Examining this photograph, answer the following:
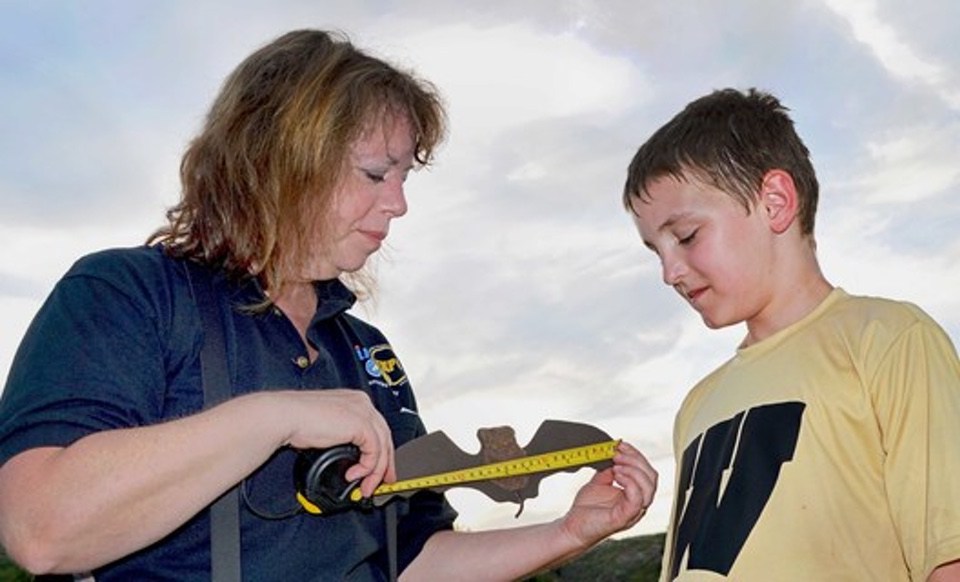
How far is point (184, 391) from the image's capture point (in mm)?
3771

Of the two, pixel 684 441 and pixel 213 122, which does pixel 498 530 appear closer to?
pixel 684 441

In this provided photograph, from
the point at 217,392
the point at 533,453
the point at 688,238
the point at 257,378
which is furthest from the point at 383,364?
the point at 688,238

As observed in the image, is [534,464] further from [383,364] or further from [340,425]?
[340,425]

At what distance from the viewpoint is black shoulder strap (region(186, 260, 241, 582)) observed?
144 inches

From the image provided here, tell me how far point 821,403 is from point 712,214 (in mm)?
794

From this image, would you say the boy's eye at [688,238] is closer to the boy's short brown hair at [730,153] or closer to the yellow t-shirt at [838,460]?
the boy's short brown hair at [730,153]

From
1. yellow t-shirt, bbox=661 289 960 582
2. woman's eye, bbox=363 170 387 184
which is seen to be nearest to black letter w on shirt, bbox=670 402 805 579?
yellow t-shirt, bbox=661 289 960 582

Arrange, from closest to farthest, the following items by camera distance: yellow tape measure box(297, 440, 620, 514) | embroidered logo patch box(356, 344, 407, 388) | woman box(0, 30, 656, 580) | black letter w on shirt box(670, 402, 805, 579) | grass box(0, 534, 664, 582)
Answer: woman box(0, 30, 656, 580) → black letter w on shirt box(670, 402, 805, 579) → yellow tape measure box(297, 440, 620, 514) → embroidered logo patch box(356, 344, 407, 388) → grass box(0, 534, 664, 582)

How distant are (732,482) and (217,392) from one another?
64.9 inches

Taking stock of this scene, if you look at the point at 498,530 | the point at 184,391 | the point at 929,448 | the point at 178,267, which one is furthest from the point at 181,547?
the point at 929,448

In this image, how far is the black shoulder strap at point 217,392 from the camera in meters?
3.66

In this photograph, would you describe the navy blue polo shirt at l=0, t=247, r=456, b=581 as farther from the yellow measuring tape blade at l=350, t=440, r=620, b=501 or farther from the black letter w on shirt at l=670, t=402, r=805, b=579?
the black letter w on shirt at l=670, t=402, r=805, b=579

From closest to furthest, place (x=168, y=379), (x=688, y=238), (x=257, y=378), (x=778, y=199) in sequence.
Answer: (x=168, y=379) < (x=257, y=378) < (x=688, y=238) < (x=778, y=199)

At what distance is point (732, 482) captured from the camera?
4.04m
